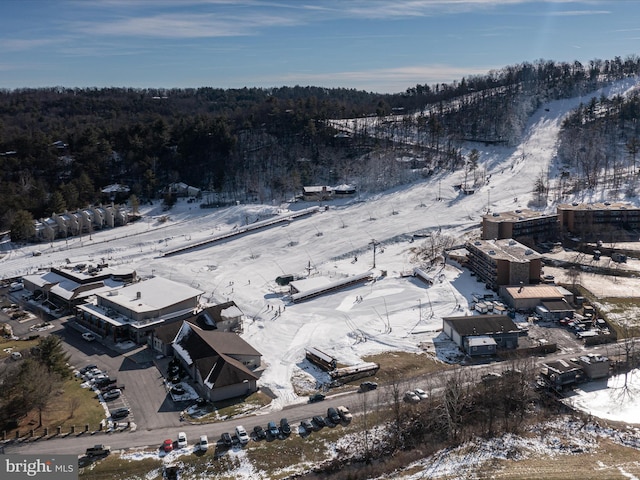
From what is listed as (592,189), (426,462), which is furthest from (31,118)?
(426,462)

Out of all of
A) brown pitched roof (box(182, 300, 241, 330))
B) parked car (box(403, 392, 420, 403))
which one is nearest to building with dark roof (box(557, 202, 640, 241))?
parked car (box(403, 392, 420, 403))

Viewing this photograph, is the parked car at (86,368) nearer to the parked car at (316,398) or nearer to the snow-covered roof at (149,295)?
the snow-covered roof at (149,295)

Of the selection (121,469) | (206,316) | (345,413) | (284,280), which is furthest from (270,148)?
(121,469)

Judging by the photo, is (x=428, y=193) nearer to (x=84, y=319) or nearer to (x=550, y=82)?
(x=84, y=319)

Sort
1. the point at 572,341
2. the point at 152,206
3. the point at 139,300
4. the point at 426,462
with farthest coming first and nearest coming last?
1. the point at 152,206
2. the point at 139,300
3. the point at 572,341
4. the point at 426,462

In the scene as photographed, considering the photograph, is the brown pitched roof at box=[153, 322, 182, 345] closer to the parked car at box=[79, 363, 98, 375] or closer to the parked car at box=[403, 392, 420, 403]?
the parked car at box=[79, 363, 98, 375]

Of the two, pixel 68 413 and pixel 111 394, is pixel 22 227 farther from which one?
pixel 68 413
